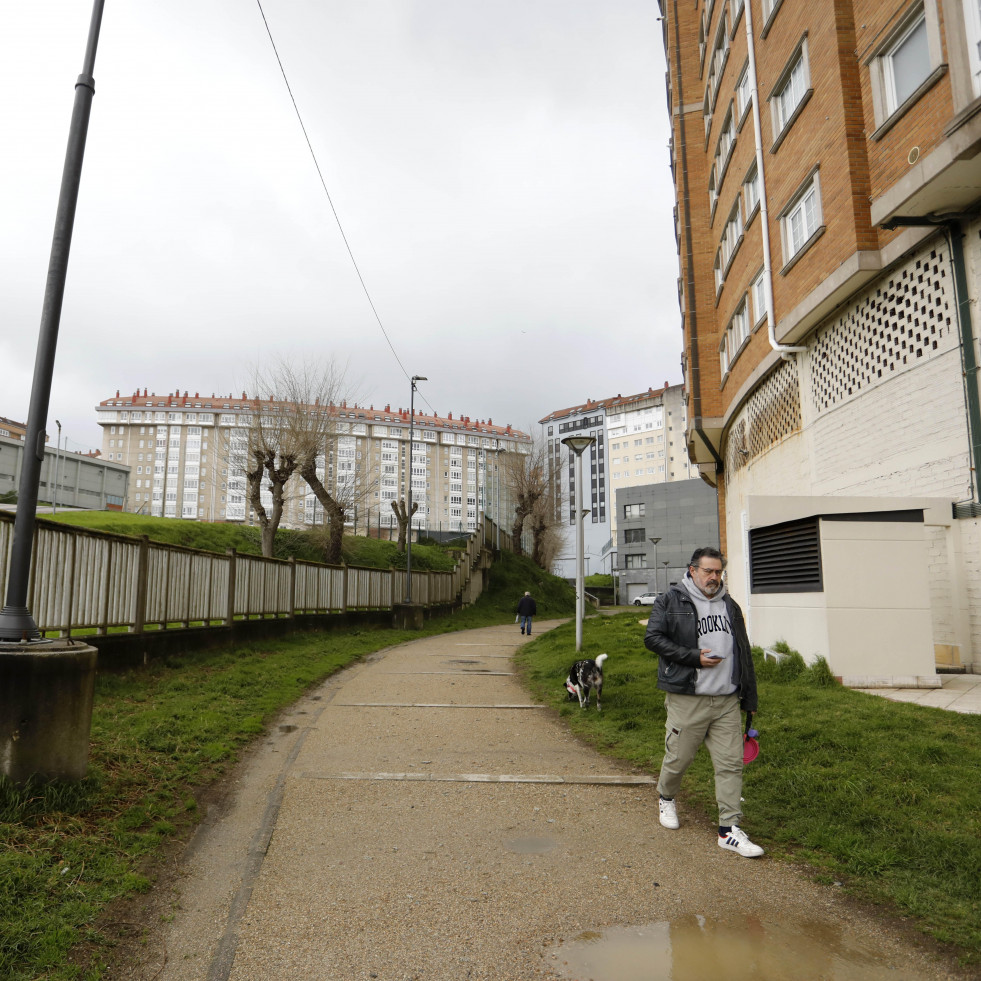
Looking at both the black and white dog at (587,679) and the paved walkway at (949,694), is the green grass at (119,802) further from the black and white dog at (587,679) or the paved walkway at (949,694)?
the paved walkway at (949,694)

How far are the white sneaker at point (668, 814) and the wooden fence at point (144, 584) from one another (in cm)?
572

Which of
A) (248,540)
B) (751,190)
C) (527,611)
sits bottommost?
(527,611)

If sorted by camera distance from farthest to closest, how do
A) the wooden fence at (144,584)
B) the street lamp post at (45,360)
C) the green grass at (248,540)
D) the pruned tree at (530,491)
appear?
1. the pruned tree at (530,491)
2. the green grass at (248,540)
3. the wooden fence at (144,584)
4. the street lamp post at (45,360)

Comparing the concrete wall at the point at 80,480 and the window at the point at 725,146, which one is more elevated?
the window at the point at 725,146

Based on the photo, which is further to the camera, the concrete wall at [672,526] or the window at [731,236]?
the concrete wall at [672,526]

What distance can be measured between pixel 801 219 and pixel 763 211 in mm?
1288

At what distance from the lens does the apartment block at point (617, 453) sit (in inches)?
3858

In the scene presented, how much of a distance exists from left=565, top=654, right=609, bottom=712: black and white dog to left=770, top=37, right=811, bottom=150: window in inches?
393

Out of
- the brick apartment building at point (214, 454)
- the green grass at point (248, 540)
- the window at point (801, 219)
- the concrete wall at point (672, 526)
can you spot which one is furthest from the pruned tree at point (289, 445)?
the brick apartment building at point (214, 454)

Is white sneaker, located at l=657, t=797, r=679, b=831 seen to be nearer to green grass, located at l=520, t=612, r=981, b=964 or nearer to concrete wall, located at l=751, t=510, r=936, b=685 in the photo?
green grass, located at l=520, t=612, r=981, b=964

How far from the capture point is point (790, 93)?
14398mm

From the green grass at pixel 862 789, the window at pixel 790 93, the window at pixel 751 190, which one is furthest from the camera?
the window at pixel 751 190

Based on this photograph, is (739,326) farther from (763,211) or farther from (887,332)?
(887,332)

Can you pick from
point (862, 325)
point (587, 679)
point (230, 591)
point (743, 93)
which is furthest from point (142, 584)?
point (743, 93)
